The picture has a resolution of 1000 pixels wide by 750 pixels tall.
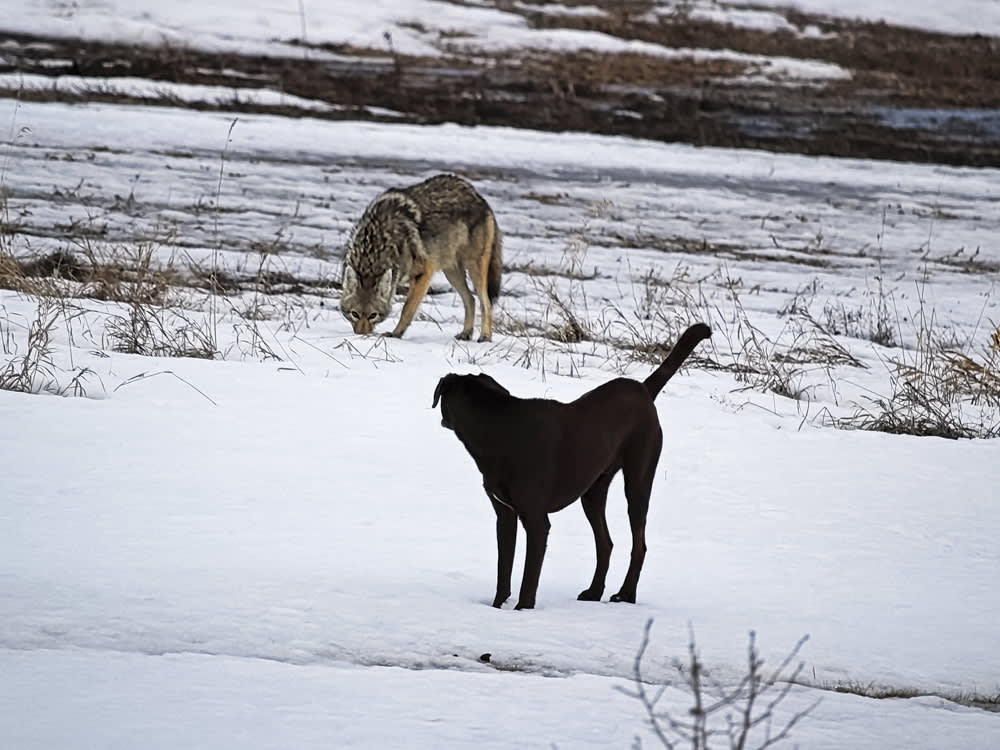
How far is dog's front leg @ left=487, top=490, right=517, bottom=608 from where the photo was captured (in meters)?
3.84

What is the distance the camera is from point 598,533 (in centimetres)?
409

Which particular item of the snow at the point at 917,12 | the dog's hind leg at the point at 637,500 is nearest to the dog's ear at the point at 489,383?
the dog's hind leg at the point at 637,500

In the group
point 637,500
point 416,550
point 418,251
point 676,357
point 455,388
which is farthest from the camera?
point 418,251

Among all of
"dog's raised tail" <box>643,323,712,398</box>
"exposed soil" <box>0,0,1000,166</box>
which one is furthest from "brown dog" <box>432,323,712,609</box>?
"exposed soil" <box>0,0,1000,166</box>

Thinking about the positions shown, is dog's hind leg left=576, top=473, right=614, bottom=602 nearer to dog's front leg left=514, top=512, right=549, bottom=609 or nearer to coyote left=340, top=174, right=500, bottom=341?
dog's front leg left=514, top=512, right=549, bottom=609

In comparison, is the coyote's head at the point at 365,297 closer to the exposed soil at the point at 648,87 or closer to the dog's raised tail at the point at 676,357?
the dog's raised tail at the point at 676,357

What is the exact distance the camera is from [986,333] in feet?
35.7

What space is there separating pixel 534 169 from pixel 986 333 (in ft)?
33.9

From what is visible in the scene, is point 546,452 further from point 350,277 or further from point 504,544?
point 350,277

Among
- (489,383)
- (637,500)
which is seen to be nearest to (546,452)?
(489,383)

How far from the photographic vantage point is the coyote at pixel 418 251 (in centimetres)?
933

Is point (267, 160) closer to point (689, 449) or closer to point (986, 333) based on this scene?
point (986, 333)

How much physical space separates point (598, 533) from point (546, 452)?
562 millimetres

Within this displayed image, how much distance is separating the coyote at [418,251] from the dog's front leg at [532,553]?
5.58 meters
